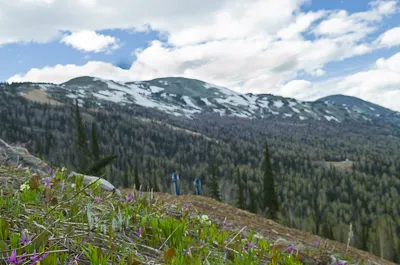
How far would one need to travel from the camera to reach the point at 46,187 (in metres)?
4.44

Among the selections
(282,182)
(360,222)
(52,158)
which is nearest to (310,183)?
(282,182)

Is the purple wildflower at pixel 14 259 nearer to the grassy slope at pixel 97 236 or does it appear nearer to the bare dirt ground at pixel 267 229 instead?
the grassy slope at pixel 97 236

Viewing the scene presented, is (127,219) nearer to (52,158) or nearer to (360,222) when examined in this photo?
(360,222)

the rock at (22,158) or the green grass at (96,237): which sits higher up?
the rock at (22,158)

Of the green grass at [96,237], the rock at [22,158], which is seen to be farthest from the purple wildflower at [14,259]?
the rock at [22,158]

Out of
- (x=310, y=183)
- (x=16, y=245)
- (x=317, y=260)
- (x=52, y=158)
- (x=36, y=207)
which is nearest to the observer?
(x=16, y=245)

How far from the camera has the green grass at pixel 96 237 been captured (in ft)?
8.34

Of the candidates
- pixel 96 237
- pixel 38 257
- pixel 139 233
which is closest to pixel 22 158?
pixel 139 233

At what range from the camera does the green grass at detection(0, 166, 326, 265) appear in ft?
8.34

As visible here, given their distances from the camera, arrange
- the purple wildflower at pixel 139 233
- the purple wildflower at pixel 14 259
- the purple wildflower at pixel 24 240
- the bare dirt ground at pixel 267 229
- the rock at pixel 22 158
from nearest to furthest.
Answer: the purple wildflower at pixel 14 259, the purple wildflower at pixel 24 240, the purple wildflower at pixel 139 233, the rock at pixel 22 158, the bare dirt ground at pixel 267 229

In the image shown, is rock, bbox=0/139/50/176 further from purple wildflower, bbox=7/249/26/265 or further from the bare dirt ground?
purple wildflower, bbox=7/249/26/265

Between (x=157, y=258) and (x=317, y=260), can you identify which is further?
(x=317, y=260)

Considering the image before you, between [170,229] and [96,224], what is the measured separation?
787 mm

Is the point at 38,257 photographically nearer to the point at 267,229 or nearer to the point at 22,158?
the point at 22,158
